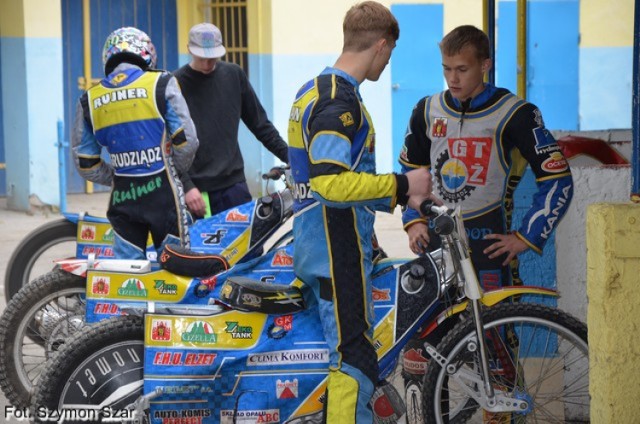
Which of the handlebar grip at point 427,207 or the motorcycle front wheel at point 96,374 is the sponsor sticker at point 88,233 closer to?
the motorcycle front wheel at point 96,374

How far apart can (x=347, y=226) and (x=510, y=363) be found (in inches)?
38.1

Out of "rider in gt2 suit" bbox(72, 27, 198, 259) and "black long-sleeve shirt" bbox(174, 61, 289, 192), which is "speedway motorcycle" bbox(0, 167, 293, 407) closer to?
"rider in gt2 suit" bbox(72, 27, 198, 259)

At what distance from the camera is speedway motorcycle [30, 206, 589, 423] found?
14.9 ft

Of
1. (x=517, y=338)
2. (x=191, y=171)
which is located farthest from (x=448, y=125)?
(x=191, y=171)

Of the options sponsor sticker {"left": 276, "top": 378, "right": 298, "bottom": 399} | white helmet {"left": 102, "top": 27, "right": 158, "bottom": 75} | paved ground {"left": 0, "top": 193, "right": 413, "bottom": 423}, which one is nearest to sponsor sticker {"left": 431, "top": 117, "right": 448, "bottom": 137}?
Answer: sponsor sticker {"left": 276, "top": 378, "right": 298, "bottom": 399}

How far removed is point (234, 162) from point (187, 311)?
270cm

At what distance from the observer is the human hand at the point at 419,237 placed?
516 cm

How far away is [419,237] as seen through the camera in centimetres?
518

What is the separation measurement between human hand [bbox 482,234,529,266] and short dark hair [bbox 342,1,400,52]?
3.57 ft

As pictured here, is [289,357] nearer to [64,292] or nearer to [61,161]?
[64,292]

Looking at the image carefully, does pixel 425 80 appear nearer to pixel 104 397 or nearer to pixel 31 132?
pixel 31 132

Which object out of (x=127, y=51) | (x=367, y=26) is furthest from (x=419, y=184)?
(x=127, y=51)

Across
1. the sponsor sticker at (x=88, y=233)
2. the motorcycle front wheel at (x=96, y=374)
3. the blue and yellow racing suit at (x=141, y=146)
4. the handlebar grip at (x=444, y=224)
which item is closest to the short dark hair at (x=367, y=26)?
the handlebar grip at (x=444, y=224)

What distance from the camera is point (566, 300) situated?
604 cm
